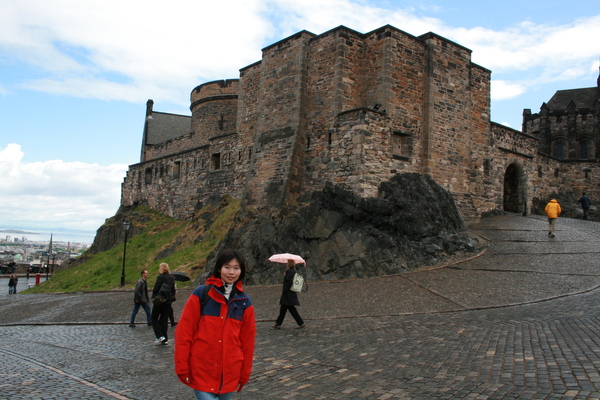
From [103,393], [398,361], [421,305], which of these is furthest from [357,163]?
[103,393]

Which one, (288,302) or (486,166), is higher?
(486,166)

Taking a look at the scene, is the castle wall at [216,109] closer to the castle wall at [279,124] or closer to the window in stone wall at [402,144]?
the castle wall at [279,124]

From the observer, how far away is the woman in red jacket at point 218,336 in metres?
3.56

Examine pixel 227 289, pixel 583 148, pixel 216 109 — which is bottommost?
pixel 227 289

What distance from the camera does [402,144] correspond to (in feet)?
59.6

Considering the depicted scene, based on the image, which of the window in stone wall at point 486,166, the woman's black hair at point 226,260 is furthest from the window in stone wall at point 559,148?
the woman's black hair at point 226,260

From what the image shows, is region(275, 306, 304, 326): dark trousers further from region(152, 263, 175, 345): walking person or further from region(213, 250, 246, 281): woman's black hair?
region(213, 250, 246, 281): woman's black hair

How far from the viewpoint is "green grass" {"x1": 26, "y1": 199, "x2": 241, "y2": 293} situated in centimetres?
2042

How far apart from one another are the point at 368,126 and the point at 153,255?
43.0 ft

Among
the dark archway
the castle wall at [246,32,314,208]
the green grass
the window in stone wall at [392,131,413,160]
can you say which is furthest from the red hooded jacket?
the dark archway

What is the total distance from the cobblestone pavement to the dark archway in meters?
10.1

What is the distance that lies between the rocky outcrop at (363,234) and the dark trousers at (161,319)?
6.72 meters

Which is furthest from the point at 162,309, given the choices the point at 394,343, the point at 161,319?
the point at 394,343

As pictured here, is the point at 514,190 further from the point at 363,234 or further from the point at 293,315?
the point at 293,315
